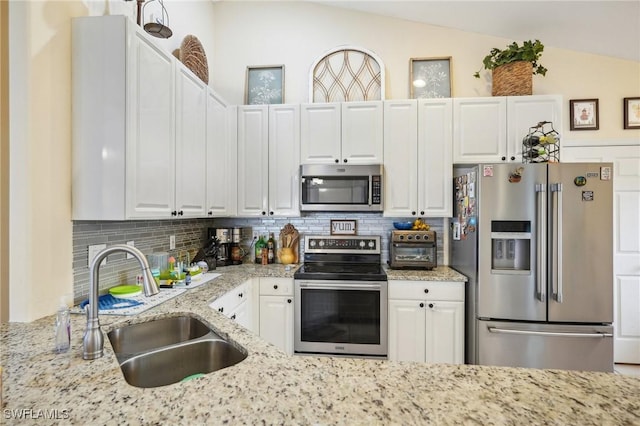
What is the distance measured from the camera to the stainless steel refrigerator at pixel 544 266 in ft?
6.76

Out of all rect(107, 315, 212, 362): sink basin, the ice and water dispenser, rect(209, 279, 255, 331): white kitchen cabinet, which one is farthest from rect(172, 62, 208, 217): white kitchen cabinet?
the ice and water dispenser

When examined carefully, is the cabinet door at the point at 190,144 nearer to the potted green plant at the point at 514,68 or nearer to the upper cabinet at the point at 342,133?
the upper cabinet at the point at 342,133

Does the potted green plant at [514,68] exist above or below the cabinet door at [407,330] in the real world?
above

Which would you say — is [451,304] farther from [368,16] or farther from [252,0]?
[252,0]

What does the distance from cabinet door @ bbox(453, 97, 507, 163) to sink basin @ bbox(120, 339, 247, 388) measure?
7.58 feet

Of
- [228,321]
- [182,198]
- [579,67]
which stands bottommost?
[228,321]

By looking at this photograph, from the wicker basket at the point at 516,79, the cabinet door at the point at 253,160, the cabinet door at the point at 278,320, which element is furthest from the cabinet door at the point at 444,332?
the wicker basket at the point at 516,79

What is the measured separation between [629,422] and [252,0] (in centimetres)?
383

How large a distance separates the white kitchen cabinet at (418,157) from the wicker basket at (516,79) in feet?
1.60

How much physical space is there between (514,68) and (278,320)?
2.86 metres

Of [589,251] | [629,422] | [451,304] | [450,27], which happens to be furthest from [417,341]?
[450,27]

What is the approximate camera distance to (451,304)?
7.66ft

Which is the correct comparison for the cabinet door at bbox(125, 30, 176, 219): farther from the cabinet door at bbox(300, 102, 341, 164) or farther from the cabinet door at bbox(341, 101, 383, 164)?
the cabinet door at bbox(341, 101, 383, 164)

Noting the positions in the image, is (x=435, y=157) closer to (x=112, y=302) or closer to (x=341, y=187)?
(x=341, y=187)
